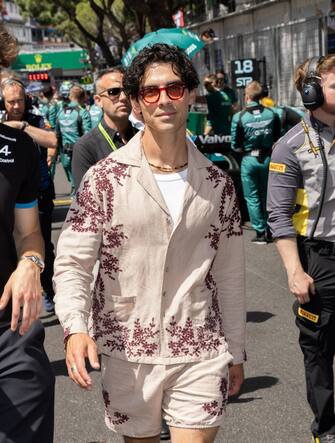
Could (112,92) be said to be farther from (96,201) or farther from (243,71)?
(243,71)

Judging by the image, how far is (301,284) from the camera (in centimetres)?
378

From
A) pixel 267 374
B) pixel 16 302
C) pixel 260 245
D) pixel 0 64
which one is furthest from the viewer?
pixel 260 245

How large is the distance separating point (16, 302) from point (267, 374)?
3.12 meters

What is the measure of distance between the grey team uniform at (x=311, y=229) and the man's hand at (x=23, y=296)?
1.64 metres

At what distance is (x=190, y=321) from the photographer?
283cm

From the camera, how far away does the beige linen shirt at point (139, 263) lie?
9.16ft

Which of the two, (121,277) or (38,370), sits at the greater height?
(121,277)

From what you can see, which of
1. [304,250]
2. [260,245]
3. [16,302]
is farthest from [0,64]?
[260,245]

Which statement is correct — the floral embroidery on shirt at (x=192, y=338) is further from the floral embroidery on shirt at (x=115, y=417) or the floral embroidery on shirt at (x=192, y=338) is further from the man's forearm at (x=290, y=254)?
the man's forearm at (x=290, y=254)

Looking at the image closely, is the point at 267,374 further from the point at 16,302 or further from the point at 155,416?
the point at 16,302

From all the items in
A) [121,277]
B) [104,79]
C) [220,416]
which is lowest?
[220,416]

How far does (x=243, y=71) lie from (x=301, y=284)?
12579 millimetres

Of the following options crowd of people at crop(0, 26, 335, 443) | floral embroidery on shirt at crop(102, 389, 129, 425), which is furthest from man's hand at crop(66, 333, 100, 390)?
floral embroidery on shirt at crop(102, 389, 129, 425)

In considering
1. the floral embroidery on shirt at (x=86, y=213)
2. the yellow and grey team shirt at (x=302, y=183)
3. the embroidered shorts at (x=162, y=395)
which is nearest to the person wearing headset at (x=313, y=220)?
the yellow and grey team shirt at (x=302, y=183)
